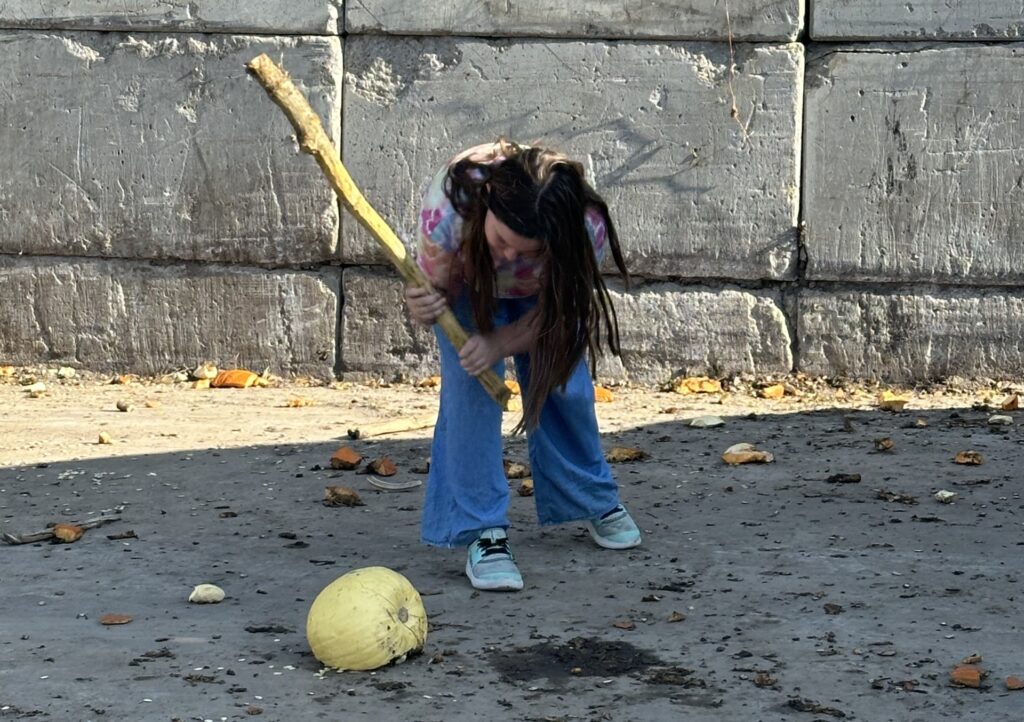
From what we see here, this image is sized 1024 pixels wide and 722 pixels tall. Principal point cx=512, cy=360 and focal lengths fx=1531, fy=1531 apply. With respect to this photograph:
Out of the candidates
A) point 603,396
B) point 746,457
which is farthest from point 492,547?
point 603,396

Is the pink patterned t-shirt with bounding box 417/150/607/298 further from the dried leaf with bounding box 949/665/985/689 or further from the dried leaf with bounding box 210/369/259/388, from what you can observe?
the dried leaf with bounding box 210/369/259/388

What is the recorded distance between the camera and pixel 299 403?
21.2 ft

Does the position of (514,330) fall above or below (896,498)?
above

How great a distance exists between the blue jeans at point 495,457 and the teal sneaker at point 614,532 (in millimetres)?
42

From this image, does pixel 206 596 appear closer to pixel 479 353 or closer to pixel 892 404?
pixel 479 353

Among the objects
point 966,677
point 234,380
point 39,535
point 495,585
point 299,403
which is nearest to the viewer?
point 966,677

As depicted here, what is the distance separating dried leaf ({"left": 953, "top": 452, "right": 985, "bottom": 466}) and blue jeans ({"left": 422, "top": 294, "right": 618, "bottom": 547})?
5.09ft

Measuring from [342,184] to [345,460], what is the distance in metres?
1.73

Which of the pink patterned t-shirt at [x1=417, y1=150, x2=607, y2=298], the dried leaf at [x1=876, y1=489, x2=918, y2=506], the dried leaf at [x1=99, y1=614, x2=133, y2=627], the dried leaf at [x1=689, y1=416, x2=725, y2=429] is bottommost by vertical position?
the dried leaf at [x1=99, y1=614, x2=133, y2=627]

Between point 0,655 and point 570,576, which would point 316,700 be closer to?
point 0,655

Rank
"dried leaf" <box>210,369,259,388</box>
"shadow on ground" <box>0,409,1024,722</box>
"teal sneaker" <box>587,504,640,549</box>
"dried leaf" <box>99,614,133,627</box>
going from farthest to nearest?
"dried leaf" <box>210,369,259,388</box> → "teal sneaker" <box>587,504,640,549</box> → "dried leaf" <box>99,614,133,627</box> → "shadow on ground" <box>0,409,1024,722</box>

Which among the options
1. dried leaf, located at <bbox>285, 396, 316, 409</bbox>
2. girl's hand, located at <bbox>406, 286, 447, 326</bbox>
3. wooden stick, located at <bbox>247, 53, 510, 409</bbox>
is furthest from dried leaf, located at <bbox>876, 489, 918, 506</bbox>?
dried leaf, located at <bbox>285, 396, 316, 409</bbox>

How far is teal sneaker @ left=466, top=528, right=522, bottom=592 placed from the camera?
3895mm

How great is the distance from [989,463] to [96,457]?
3125mm
